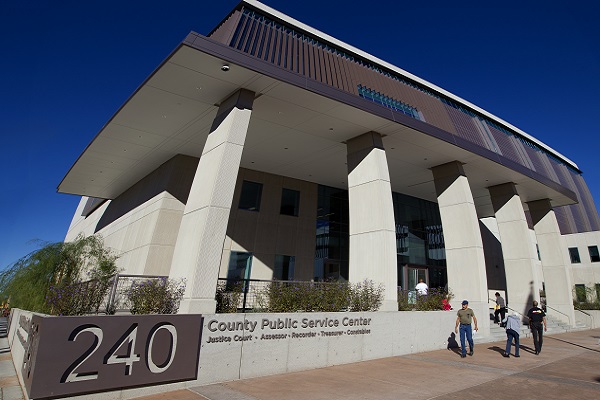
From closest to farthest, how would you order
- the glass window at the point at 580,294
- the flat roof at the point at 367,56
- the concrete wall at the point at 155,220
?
the flat roof at the point at 367,56 → the concrete wall at the point at 155,220 → the glass window at the point at 580,294

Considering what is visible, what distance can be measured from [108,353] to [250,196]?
1369 cm

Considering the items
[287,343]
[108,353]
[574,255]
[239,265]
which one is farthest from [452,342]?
[574,255]

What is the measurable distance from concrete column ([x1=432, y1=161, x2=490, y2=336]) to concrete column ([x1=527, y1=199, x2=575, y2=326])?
10178 mm

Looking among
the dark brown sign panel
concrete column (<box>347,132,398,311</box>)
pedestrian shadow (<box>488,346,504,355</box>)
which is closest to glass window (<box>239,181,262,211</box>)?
concrete column (<box>347,132,398,311</box>)

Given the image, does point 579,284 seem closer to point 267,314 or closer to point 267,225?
point 267,225

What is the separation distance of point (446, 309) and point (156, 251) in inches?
517

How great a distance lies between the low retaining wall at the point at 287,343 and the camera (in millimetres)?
7066

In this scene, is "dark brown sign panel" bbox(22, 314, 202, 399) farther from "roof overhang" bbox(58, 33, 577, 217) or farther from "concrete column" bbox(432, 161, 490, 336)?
"concrete column" bbox(432, 161, 490, 336)

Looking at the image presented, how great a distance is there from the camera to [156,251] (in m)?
16.2

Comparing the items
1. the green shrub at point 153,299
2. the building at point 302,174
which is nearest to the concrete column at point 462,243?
the building at point 302,174

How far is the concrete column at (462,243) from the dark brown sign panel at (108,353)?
12.7m

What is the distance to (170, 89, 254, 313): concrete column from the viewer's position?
865 centimetres

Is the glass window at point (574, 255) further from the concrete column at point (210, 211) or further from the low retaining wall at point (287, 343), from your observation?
the concrete column at point (210, 211)

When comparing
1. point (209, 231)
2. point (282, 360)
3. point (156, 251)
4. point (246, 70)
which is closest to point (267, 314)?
point (282, 360)
